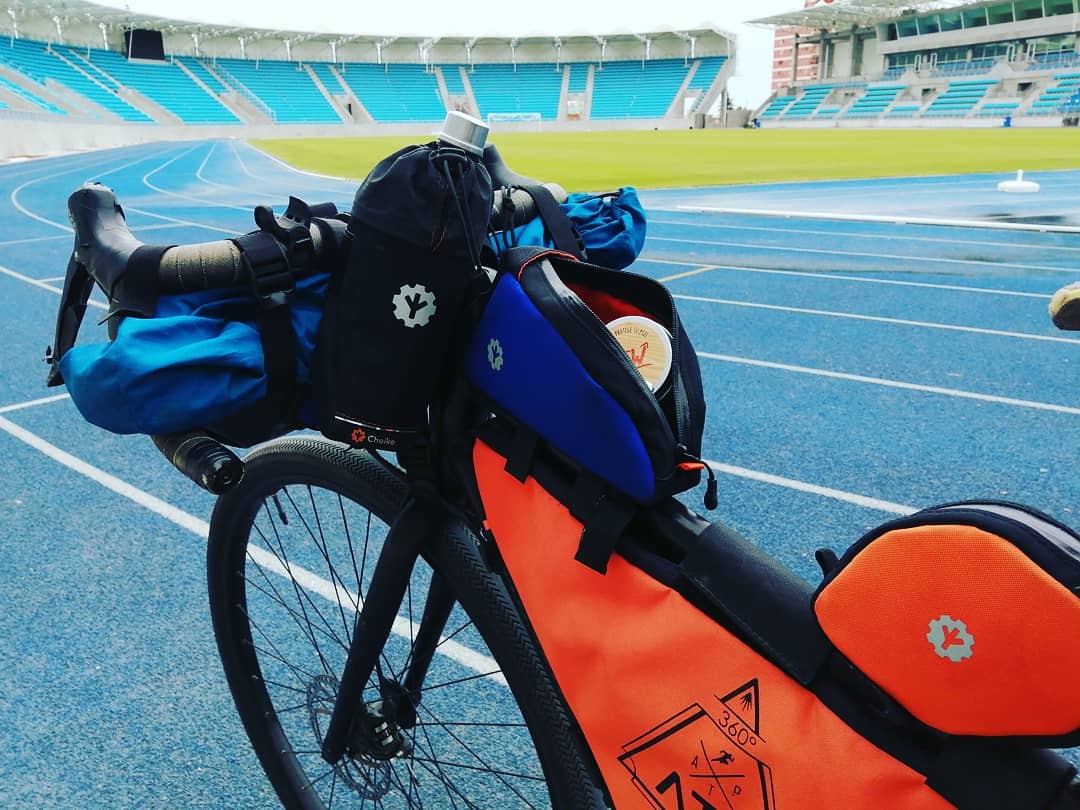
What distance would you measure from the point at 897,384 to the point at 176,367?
4589 mm

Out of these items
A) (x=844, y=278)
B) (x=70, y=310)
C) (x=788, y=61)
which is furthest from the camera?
(x=788, y=61)

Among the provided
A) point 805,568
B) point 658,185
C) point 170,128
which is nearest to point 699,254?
point 805,568

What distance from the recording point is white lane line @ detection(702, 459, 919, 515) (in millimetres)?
3430

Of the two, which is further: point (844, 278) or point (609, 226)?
point (844, 278)

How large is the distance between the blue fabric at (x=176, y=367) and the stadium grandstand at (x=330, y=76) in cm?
4966

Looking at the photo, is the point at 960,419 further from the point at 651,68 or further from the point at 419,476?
the point at 651,68

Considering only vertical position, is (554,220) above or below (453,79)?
above

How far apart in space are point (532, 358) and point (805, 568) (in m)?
2.16

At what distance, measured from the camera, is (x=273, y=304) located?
1.23 metres

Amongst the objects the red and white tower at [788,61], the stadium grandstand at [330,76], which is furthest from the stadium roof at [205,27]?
the red and white tower at [788,61]

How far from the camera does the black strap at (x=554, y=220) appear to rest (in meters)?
1.50

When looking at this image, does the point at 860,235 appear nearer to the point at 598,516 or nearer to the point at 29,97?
the point at 598,516

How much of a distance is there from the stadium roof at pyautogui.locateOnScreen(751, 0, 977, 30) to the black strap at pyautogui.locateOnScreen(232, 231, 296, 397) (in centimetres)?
7555

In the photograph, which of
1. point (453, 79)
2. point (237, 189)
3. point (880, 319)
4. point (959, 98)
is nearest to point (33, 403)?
point (880, 319)
